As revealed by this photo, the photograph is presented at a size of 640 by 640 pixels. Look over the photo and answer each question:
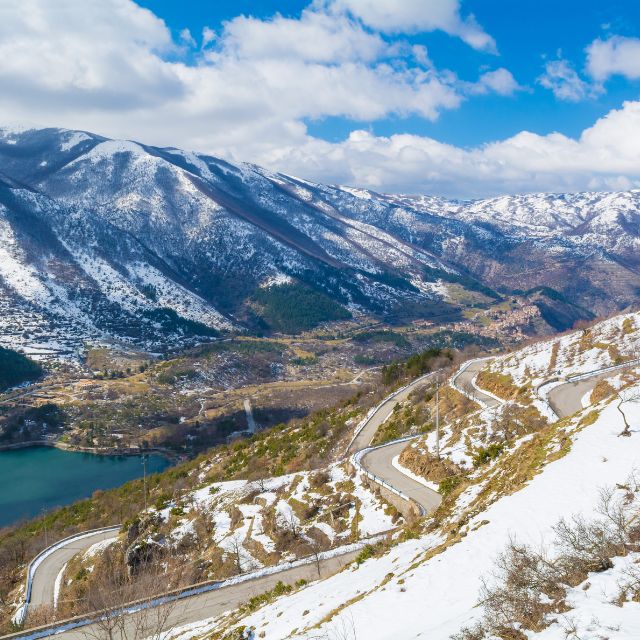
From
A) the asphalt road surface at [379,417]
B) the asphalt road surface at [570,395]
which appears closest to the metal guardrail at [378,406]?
the asphalt road surface at [379,417]

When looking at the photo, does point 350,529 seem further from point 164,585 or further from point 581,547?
point 581,547

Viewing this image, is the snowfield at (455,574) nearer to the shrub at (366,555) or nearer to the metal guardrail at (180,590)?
the shrub at (366,555)

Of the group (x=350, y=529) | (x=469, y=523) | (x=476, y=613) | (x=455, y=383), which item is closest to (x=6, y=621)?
(x=350, y=529)

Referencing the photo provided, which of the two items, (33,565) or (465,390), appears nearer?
(33,565)

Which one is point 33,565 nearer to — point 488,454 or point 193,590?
point 193,590

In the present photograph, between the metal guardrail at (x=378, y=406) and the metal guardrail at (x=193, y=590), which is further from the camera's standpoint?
the metal guardrail at (x=378, y=406)

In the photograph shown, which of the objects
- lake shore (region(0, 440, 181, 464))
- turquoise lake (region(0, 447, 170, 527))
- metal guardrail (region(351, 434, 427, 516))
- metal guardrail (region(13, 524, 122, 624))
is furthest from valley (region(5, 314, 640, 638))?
lake shore (region(0, 440, 181, 464))

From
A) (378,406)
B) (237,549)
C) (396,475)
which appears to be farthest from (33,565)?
(378,406)

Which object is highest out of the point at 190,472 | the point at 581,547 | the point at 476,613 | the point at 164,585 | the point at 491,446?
the point at 581,547
